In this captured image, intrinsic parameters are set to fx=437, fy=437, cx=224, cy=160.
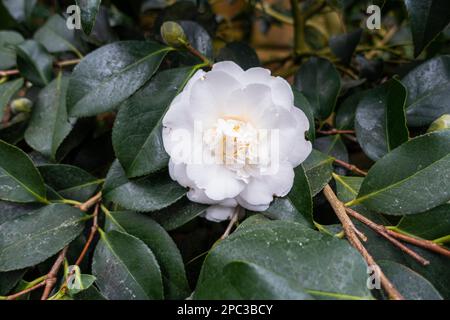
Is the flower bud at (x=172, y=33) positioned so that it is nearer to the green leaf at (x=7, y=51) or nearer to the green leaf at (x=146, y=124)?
the green leaf at (x=146, y=124)

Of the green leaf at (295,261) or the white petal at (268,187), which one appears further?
the white petal at (268,187)

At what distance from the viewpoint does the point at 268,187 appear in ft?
2.03

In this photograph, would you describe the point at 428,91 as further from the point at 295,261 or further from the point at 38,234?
the point at 38,234

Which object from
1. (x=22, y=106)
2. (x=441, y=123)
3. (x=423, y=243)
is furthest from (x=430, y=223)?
(x=22, y=106)

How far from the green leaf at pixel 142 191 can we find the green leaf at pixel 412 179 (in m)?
0.28

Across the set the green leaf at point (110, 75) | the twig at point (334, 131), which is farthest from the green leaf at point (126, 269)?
the twig at point (334, 131)

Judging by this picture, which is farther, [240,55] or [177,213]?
[240,55]

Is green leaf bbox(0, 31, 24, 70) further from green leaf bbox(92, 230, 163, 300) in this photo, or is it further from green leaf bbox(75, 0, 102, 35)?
green leaf bbox(92, 230, 163, 300)

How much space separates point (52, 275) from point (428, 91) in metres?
0.69

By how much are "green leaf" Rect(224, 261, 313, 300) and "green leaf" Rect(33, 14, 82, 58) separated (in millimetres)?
741

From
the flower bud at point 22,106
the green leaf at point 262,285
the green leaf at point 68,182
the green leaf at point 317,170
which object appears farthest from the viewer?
the flower bud at point 22,106

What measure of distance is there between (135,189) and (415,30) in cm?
47

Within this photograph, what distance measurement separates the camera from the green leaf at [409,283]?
0.51 m
